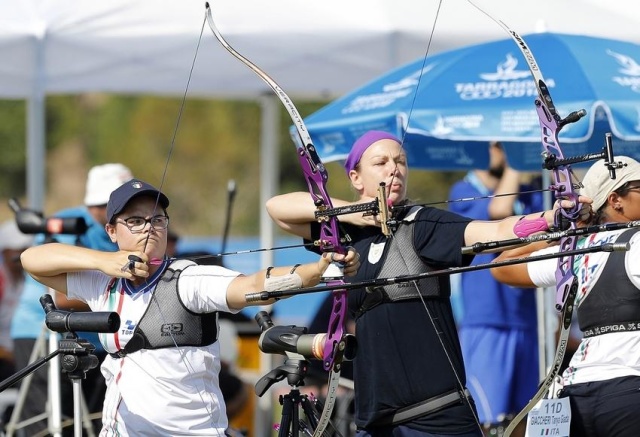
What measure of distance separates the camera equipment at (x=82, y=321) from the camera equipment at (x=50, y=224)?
1.77m

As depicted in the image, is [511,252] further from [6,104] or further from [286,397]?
[6,104]

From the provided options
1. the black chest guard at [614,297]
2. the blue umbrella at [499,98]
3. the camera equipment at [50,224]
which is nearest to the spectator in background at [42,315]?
the camera equipment at [50,224]

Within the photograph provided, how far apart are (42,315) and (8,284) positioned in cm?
213

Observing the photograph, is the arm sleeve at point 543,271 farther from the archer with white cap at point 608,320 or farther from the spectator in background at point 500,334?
the spectator in background at point 500,334

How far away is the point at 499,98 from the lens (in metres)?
5.84

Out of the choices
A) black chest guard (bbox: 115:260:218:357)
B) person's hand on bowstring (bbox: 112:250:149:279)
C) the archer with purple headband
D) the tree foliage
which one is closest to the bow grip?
the archer with purple headband

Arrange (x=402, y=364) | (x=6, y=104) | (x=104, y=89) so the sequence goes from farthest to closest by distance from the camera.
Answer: (x=6, y=104)
(x=104, y=89)
(x=402, y=364)

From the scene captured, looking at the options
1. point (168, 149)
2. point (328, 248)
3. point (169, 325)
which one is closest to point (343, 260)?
point (328, 248)

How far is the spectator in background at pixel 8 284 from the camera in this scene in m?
8.54

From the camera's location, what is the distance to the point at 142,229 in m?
4.13

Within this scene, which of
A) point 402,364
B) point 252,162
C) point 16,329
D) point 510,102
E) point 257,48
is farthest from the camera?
point 252,162

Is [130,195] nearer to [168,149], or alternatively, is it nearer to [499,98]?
[499,98]

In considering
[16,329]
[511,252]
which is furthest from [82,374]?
[16,329]

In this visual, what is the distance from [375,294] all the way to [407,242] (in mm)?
202
